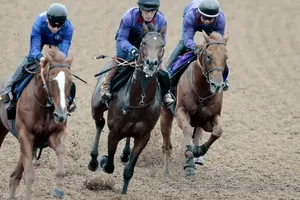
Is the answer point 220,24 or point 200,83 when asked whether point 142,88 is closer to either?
point 200,83

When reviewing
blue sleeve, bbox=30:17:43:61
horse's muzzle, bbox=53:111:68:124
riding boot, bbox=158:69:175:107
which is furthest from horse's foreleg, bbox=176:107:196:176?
→ horse's muzzle, bbox=53:111:68:124

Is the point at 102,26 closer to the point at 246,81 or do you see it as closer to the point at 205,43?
the point at 246,81

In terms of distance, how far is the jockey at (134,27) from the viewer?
9.92 m

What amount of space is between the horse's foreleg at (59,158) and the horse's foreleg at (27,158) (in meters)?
0.26

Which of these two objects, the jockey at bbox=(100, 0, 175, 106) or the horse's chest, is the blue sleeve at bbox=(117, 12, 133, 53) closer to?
the jockey at bbox=(100, 0, 175, 106)

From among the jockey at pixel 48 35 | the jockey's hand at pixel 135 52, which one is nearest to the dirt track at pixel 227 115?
the jockey at pixel 48 35

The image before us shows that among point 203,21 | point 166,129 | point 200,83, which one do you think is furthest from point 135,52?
point 166,129

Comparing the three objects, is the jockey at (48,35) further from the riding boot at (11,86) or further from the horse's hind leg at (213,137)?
the horse's hind leg at (213,137)

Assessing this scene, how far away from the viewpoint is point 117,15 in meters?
21.5

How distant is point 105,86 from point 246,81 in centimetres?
829

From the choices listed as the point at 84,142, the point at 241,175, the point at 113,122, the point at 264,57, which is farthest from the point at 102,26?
the point at 113,122

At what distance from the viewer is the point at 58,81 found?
849 centimetres

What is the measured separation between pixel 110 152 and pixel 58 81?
217cm

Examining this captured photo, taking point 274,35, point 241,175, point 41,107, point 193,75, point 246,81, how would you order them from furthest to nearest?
1. point 274,35
2. point 246,81
3. point 241,175
4. point 193,75
5. point 41,107
